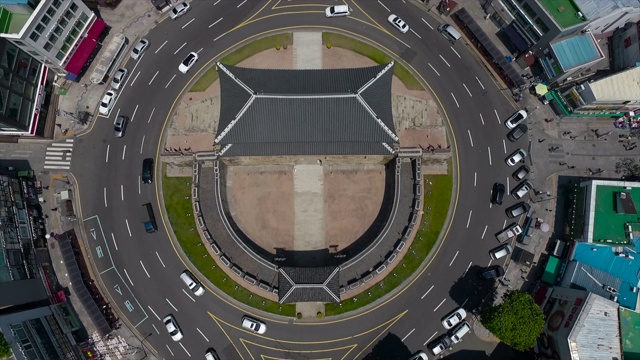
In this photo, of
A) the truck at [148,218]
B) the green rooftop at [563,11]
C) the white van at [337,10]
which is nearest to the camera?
the green rooftop at [563,11]

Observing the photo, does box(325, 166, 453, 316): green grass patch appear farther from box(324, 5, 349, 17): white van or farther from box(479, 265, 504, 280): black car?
box(324, 5, 349, 17): white van

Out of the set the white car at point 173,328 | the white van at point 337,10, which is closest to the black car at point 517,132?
the white van at point 337,10

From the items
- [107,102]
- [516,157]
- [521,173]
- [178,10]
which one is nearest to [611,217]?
[521,173]

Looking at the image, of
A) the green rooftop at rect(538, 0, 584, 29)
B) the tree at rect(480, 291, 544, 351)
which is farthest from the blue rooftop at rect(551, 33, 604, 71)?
the tree at rect(480, 291, 544, 351)

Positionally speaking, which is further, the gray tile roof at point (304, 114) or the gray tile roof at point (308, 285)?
the gray tile roof at point (308, 285)

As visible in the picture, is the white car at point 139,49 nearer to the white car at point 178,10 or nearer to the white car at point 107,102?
the white car at point 178,10
